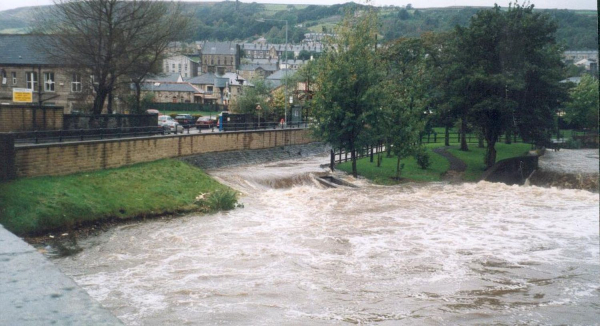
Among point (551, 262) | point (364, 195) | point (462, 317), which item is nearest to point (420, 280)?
point (462, 317)

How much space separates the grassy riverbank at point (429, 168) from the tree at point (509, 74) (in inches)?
47.1

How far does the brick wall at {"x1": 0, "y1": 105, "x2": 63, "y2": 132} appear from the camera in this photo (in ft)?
84.6

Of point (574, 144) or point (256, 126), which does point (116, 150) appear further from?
point (574, 144)

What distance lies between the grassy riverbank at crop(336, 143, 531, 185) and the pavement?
29636mm

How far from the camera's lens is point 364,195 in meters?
27.6

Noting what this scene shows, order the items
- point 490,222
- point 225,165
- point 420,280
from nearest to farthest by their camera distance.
A: 1. point 420,280
2. point 490,222
3. point 225,165

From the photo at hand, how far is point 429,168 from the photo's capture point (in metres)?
34.9

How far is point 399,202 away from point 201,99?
50.8 metres

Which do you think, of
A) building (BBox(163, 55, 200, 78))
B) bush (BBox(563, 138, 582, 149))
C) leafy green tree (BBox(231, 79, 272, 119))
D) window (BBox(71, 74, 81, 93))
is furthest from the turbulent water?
building (BBox(163, 55, 200, 78))

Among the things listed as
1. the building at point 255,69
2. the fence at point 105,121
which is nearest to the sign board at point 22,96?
the fence at point 105,121

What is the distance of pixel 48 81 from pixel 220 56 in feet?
235

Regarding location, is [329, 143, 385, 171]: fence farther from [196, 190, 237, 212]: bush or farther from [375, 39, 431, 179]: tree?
[196, 190, 237, 212]: bush

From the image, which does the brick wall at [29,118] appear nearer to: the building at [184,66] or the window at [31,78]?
the window at [31,78]

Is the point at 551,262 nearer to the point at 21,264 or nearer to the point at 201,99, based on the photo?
the point at 21,264
